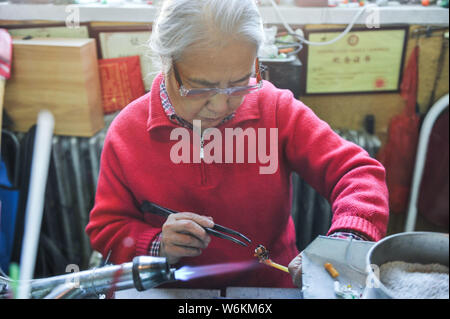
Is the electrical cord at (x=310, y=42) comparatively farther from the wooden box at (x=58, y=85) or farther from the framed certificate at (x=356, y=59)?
the wooden box at (x=58, y=85)

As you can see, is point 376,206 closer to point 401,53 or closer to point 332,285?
point 332,285

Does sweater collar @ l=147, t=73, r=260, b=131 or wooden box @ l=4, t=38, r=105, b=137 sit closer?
sweater collar @ l=147, t=73, r=260, b=131

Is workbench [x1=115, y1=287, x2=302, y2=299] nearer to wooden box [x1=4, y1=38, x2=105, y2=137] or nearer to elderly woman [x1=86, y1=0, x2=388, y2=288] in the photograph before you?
elderly woman [x1=86, y1=0, x2=388, y2=288]

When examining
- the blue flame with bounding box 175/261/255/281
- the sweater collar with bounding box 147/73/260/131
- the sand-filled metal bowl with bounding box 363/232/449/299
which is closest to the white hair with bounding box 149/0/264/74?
the sweater collar with bounding box 147/73/260/131

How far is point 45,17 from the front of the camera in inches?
76.8

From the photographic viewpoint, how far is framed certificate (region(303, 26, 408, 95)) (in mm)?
1794

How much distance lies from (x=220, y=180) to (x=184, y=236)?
25 cm

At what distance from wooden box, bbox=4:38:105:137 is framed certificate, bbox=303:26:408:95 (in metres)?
0.96

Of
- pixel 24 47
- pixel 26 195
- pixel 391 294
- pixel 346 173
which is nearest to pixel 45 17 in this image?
pixel 24 47

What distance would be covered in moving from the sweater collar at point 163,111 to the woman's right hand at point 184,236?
0.93 feet

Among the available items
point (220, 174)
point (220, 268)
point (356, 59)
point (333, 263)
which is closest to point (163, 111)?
point (220, 174)

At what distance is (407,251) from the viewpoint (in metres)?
0.60

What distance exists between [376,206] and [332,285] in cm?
33

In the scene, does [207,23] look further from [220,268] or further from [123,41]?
[123,41]
